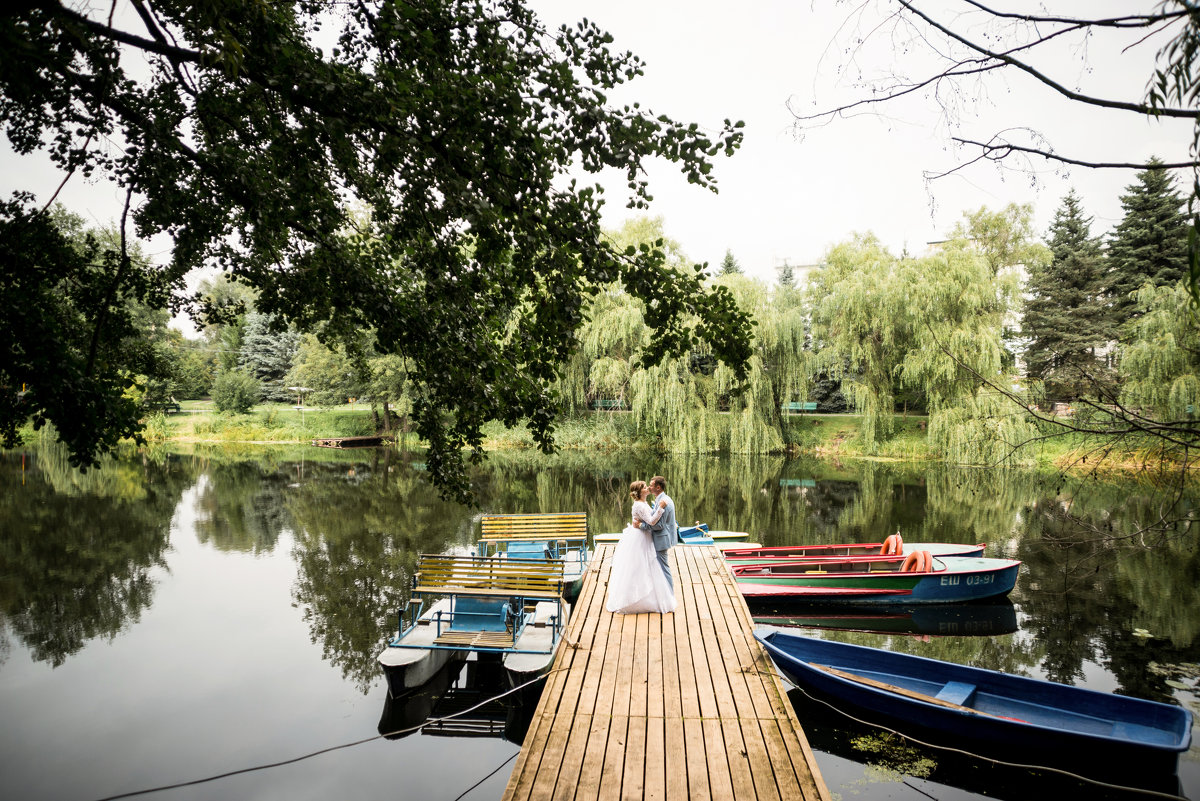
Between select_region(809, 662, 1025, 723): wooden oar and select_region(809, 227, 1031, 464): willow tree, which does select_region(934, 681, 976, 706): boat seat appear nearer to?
select_region(809, 662, 1025, 723): wooden oar

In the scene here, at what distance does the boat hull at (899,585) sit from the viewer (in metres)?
10.7

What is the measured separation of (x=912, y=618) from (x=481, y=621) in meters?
6.80

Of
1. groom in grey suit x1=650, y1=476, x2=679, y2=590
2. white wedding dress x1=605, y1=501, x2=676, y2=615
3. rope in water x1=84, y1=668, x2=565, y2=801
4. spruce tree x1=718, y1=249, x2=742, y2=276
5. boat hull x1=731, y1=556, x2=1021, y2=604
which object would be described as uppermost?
spruce tree x1=718, y1=249, x2=742, y2=276

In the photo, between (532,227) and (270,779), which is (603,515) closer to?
(270,779)

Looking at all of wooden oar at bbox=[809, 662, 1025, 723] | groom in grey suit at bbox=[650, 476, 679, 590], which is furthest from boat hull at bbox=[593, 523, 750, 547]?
wooden oar at bbox=[809, 662, 1025, 723]

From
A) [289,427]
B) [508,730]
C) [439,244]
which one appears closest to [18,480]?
[289,427]

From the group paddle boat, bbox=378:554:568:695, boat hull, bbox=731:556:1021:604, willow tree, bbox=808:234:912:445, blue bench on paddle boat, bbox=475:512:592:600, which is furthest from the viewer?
willow tree, bbox=808:234:912:445

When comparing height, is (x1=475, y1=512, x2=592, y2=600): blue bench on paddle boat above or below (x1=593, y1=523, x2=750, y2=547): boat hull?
above

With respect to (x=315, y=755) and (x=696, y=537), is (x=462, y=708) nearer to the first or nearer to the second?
(x=315, y=755)

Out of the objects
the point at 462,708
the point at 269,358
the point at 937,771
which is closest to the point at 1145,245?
the point at 937,771

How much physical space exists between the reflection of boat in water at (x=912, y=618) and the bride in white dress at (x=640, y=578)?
12.2ft

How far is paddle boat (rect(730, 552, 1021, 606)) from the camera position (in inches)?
420

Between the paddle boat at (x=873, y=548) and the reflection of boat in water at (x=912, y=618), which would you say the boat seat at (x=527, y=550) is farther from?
the reflection of boat in water at (x=912, y=618)

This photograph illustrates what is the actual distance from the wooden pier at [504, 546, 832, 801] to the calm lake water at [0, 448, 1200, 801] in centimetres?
134
